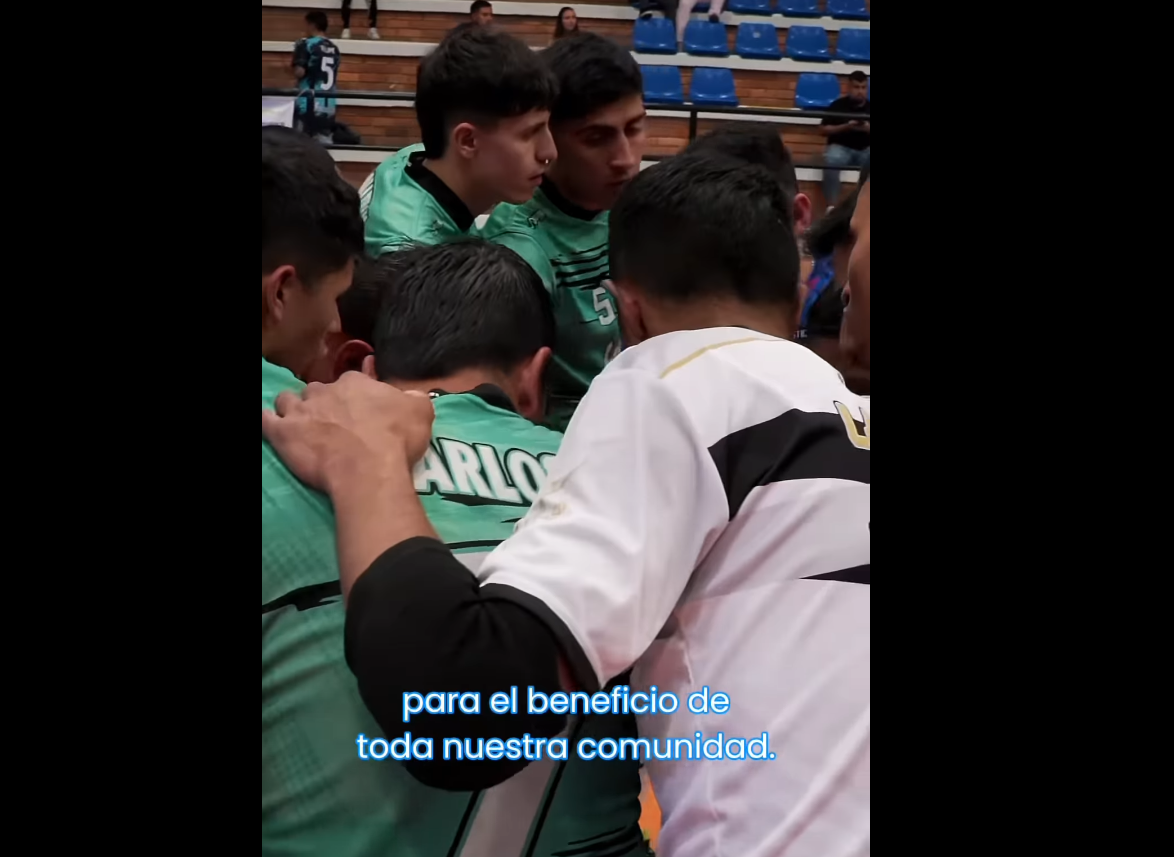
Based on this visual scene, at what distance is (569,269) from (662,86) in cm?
42

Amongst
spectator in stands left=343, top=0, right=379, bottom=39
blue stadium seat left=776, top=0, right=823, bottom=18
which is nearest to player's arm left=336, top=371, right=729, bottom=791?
spectator in stands left=343, top=0, right=379, bottom=39

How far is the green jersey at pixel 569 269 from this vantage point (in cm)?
115

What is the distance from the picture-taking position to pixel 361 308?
109 centimetres

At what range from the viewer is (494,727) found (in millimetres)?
798

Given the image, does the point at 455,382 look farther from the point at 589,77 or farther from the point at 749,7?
the point at 749,7

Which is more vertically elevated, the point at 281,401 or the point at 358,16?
the point at 358,16

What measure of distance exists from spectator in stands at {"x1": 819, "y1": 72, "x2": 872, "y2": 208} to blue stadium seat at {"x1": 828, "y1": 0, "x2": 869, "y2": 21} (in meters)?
→ 0.07

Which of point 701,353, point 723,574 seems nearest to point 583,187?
point 701,353

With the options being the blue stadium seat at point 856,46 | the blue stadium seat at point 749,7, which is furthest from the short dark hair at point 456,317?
the blue stadium seat at point 749,7

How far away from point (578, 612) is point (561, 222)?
2.71 feet

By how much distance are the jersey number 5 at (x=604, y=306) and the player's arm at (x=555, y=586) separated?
1.29 ft

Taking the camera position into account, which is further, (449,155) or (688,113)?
(688,113)
